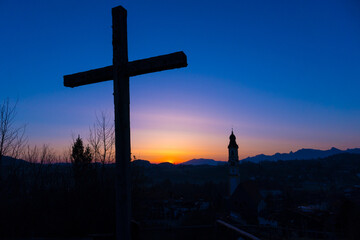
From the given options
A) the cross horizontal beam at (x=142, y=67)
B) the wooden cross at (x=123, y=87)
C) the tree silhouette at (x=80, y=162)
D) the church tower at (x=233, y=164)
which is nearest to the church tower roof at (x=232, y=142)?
the church tower at (x=233, y=164)

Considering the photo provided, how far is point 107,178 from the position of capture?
7551 millimetres

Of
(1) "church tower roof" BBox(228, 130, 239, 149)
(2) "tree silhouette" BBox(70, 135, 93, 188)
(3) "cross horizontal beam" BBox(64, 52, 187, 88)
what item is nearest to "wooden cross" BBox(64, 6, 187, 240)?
(3) "cross horizontal beam" BBox(64, 52, 187, 88)

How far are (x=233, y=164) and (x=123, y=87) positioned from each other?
57.5 metres

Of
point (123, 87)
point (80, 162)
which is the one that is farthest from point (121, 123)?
point (80, 162)

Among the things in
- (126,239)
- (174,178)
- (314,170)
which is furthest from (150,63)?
(314,170)

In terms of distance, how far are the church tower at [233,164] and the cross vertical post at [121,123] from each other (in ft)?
184

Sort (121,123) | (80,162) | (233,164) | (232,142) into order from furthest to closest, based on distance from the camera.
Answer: (233,164) → (232,142) → (80,162) → (121,123)

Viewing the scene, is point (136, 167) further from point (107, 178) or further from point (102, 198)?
point (102, 198)

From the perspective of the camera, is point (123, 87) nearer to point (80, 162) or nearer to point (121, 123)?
point (121, 123)

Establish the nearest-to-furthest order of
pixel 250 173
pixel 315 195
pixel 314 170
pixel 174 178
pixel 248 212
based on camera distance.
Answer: pixel 248 212
pixel 315 195
pixel 174 178
pixel 250 173
pixel 314 170

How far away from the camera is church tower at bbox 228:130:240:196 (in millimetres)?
57719

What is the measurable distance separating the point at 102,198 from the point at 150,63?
15.5 ft

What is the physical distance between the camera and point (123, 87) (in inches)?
116

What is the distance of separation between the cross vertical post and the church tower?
56121mm
